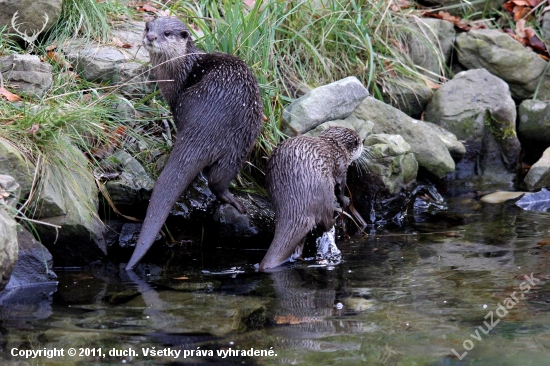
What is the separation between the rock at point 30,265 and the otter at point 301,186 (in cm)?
81

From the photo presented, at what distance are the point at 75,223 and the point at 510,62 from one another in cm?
314

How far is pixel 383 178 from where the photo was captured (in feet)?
12.2

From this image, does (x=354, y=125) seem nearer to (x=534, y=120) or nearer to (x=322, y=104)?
(x=322, y=104)

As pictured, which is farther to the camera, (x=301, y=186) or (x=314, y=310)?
(x=301, y=186)

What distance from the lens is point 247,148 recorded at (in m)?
3.32

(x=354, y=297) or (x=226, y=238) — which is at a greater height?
(x=354, y=297)

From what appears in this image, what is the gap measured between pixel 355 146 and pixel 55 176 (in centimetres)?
143

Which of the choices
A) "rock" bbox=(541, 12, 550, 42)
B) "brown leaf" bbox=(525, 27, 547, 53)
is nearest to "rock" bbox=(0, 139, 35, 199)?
"brown leaf" bbox=(525, 27, 547, 53)

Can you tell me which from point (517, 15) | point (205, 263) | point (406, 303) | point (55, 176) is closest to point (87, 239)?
point (55, 176)

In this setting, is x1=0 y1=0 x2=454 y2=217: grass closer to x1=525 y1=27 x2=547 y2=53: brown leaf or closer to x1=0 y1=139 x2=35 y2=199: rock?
x1=0 y1=139 x2=35 y2=199: rock

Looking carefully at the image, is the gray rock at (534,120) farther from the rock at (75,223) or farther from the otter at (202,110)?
the rock at (75,223)

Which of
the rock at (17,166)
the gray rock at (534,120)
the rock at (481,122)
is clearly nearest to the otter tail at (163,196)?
the rock at (17,166)

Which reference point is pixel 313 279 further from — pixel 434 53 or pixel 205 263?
pixel 434 53

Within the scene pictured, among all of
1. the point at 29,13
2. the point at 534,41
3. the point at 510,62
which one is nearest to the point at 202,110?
the point at 29,13
